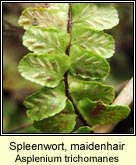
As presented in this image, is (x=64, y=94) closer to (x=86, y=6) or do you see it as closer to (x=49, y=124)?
(x=49, y=124)

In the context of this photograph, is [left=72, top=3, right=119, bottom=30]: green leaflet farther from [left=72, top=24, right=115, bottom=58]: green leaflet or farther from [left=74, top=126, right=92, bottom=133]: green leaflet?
[left=74, top=126, right=92, bottom=133]: green leaflet

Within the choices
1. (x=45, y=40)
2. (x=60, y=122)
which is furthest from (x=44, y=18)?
(x=60, y=122)

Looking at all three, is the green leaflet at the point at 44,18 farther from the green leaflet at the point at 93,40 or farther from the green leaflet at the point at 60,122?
the green leaflet at the point at 60,122

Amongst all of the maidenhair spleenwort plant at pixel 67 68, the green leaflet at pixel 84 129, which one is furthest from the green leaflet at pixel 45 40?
the green leaflet at pixel 84 129

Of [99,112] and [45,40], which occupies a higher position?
[45,40]

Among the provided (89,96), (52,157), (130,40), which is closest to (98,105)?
(89,96)

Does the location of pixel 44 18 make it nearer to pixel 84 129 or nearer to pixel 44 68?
pixel 44 68
